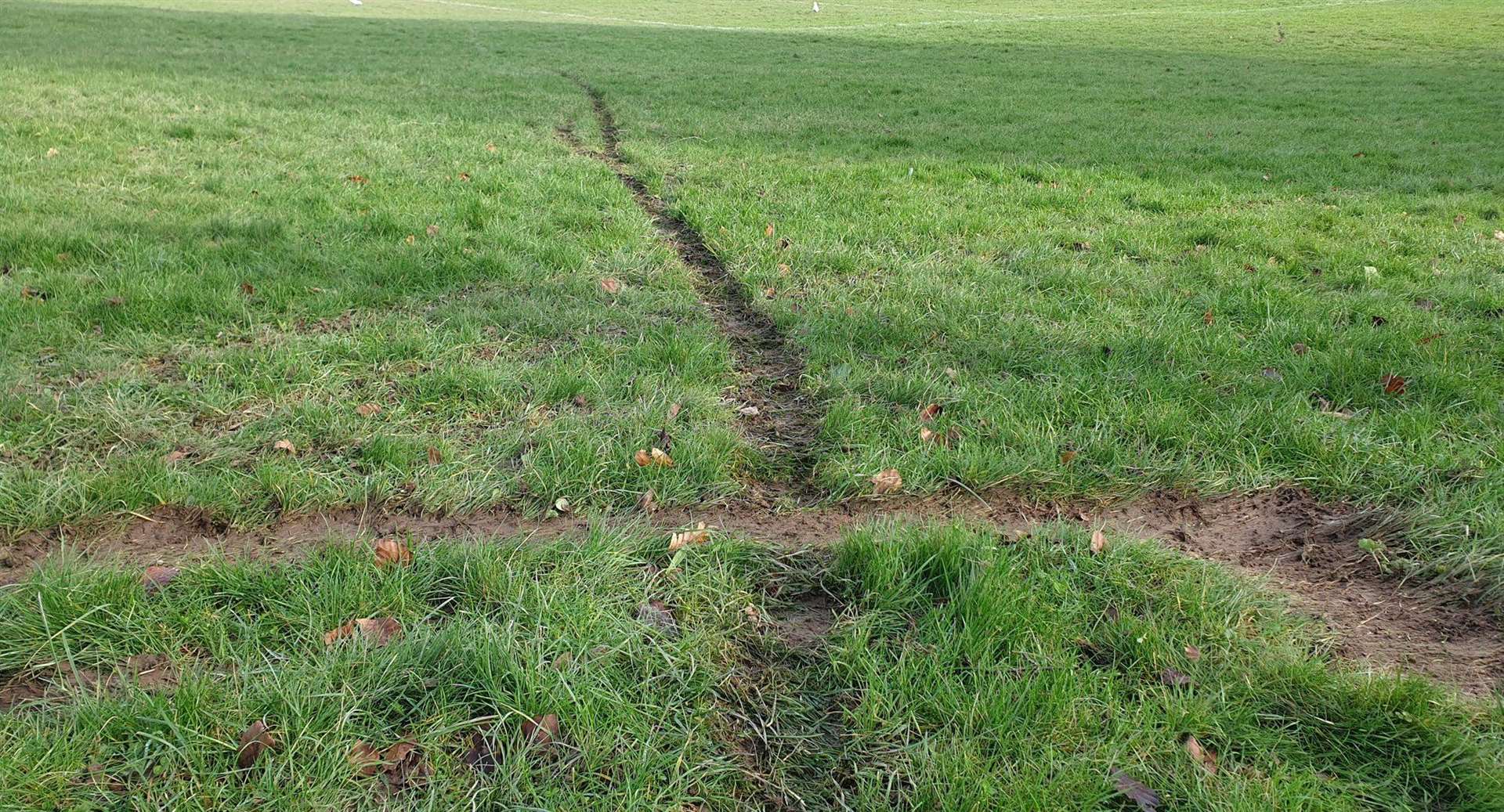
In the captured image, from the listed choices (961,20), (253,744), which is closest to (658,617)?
(253,744)

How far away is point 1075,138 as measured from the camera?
11.1m

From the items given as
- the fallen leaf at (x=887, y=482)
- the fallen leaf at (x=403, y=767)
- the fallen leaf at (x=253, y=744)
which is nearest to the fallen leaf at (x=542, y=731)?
the fallen leaf at (x=403, y=767)

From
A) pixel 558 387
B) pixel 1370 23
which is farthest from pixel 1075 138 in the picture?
pixel 1370 23

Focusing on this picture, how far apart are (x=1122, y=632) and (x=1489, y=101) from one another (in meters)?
17.8

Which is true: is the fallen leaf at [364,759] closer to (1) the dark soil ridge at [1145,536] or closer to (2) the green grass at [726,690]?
(2) the green grass at [726,690]

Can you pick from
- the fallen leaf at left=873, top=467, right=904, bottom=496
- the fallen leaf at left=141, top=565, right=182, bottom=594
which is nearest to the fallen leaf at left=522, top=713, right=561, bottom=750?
the fallen leaf at left=141, top=565, right=182, bottom=594

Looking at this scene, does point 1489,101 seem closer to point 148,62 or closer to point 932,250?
point 932,250

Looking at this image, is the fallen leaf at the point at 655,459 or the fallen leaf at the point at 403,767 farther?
the fallen leaf at the point at 655,459

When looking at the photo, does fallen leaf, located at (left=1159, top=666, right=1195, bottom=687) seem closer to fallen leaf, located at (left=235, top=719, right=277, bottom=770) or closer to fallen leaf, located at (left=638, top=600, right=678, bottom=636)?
fallen leaf, located at (left=638, top=600, right=678, bottom=636)

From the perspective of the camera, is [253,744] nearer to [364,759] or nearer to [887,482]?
[364,759]

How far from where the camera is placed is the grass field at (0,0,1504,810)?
2.14 m

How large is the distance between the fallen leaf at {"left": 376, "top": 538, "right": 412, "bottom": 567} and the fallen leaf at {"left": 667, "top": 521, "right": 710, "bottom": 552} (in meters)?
0.84

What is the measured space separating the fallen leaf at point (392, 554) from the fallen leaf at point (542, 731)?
0.82 metres

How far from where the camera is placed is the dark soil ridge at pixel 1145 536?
258 centimetres
